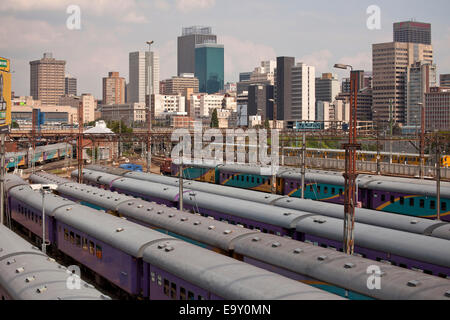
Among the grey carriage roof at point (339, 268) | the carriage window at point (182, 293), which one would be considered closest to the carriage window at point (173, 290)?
the carriage window at point (182, 293)

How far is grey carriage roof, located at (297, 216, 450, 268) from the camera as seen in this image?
1869 cm

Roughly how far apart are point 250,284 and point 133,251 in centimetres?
744

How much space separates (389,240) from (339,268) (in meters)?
4.60

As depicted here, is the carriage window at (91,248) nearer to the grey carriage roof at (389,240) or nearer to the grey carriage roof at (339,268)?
the grey carriage roof at (339,268)

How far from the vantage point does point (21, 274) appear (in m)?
17.2

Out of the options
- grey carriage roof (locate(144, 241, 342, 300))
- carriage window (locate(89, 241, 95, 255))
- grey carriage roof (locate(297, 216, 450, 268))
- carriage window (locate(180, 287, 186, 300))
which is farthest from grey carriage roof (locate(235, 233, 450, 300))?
carriage window (locate(89, 241, 95, 255))

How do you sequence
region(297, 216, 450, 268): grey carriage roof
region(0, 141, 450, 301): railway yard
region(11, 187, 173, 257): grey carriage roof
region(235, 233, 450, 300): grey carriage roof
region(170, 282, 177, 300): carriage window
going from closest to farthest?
1. region(235, 233, 450, 300): grey carriage roof
2. region(0, 141, 450, 301): railway yard
3. region(170, 282, 177, 300): carriage window
4. region(297, 216, 450, 268): grey carriage roof
5. region(11, 187, 173, 257): grey carriage roof

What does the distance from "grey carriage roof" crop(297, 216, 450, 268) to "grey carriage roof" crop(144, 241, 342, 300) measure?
20.1ft

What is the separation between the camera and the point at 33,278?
1650cm

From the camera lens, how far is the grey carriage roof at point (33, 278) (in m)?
15.2

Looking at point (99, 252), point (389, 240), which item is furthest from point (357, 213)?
point (99, 252)

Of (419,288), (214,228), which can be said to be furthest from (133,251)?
(419,288)

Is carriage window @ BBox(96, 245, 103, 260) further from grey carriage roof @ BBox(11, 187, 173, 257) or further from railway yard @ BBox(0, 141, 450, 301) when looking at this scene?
grey carriage roof @ BBox(11, 187, 173, 257)
